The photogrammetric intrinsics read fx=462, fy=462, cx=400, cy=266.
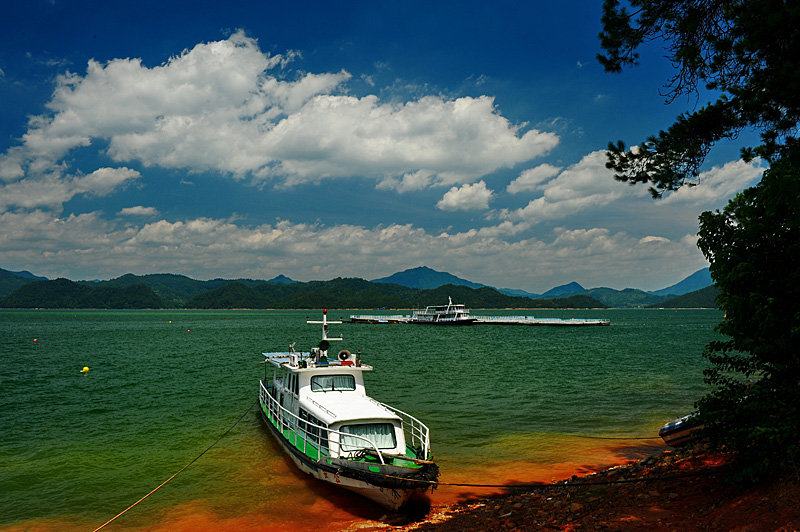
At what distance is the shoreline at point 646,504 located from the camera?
9.03 meters

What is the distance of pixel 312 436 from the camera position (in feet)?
62.5

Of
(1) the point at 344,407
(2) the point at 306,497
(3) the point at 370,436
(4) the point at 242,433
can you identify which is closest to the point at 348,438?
(3) the point at 370,436

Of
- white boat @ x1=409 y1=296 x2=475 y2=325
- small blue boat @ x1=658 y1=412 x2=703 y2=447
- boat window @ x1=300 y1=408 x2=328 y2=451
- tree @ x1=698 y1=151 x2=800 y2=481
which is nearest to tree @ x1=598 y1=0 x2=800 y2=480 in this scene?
tree @ x1=698 y1=151 x2=800 y2=481

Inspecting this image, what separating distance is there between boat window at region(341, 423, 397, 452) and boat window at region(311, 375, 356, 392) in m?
4.33

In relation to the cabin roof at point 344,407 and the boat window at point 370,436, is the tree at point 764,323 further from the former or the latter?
the cabin roof at point 344,407

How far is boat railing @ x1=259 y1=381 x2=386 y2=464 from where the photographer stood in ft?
53.6

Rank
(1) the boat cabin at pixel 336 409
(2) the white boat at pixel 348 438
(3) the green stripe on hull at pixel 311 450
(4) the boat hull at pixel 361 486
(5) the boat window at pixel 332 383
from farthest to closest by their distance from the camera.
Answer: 1. (5) the boat window at pixel 332 383
2. (1) the boat cabin at pixel 336 409
3. (3) the green stripe on hull at pixel 311 450
4. (2) the white boat at pixel 348 438
5. (4) the boat hull at pixel 361 486

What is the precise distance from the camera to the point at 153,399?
35.8m

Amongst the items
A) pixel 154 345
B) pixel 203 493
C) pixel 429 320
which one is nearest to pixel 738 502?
pixel 203 493

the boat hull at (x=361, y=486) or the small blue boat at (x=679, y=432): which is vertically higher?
the small blue boat at (x=679, y=432)

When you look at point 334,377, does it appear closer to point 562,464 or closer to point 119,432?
point 562,464

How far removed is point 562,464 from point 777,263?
13594 millimetres

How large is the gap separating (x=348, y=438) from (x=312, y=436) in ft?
8.39

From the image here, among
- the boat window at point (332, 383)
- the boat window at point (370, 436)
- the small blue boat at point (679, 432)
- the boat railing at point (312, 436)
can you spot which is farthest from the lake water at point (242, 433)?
the boat window at point (332, 383)
